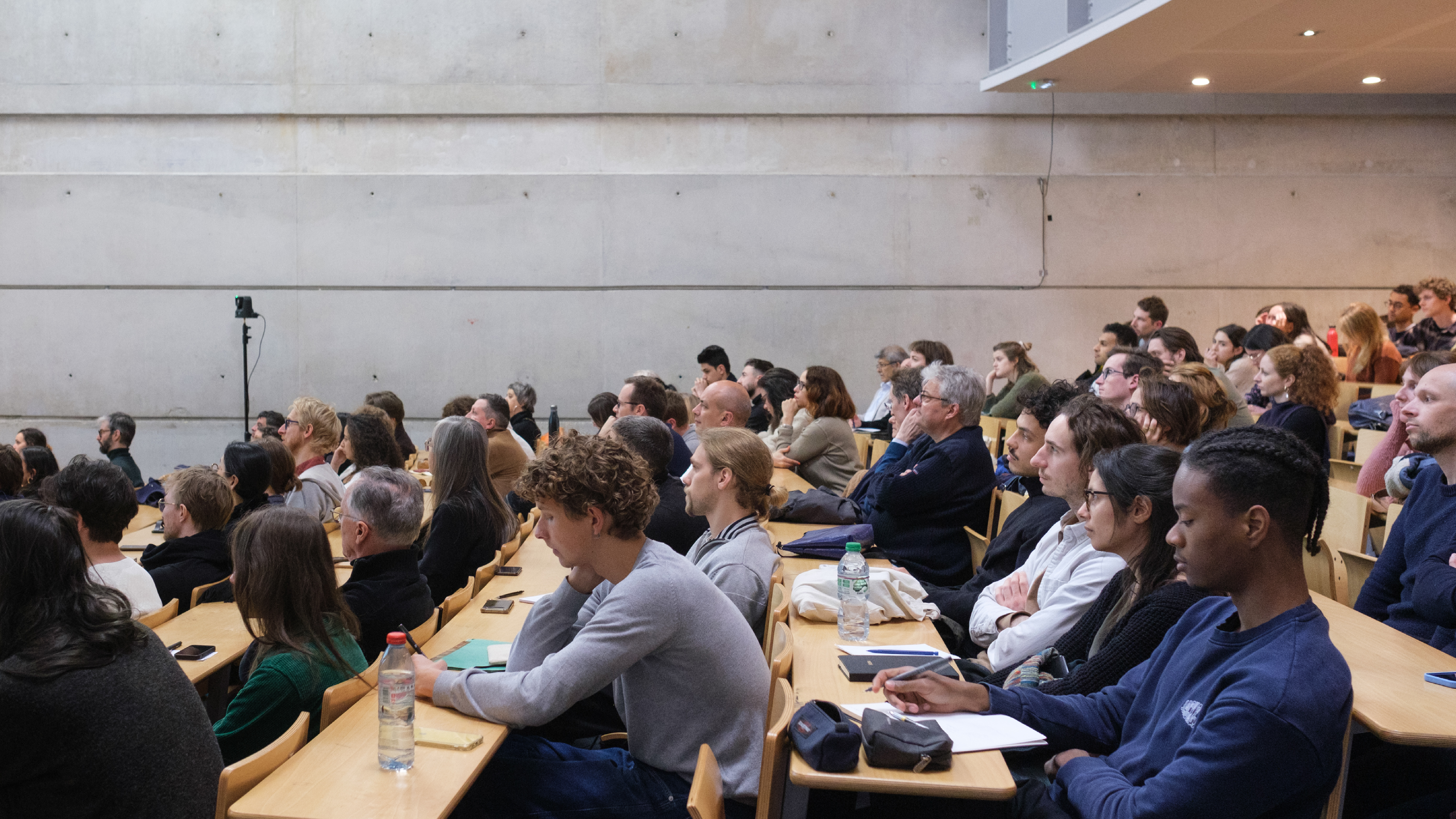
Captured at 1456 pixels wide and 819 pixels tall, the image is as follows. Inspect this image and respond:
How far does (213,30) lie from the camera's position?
908 cm

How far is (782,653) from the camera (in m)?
2.33

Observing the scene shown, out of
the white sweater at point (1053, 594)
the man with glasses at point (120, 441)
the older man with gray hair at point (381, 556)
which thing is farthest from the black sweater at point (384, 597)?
the man with glasses at point (120, 441)

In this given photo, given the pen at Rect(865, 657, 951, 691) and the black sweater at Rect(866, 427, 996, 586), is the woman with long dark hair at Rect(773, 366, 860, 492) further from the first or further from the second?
the pen at Rect(865, 657, 951, 691)

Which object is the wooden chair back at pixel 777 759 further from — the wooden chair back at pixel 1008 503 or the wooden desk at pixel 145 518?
the wooden desk at pixel 145 518

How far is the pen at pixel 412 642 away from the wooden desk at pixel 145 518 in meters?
2.95

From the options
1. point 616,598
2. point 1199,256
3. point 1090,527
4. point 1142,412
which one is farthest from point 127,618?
point 1199,256

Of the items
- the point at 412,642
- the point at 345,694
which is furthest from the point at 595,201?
the point at 345,694

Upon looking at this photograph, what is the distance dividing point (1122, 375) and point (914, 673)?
10.0ft

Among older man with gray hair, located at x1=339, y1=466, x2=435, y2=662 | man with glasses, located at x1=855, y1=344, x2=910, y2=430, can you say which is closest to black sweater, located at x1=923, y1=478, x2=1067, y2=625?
older man with gray hair, located at x1=339, y1=466, x2=435, y2=662

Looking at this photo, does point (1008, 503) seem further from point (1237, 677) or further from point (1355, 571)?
point (1237, 677)

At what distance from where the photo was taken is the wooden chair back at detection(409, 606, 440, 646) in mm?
2914

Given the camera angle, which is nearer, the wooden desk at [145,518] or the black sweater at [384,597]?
the black sweater at [384,597]

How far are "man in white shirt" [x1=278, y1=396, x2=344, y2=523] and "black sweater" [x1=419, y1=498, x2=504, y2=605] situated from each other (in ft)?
4.13

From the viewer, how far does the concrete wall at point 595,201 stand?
8953mm
